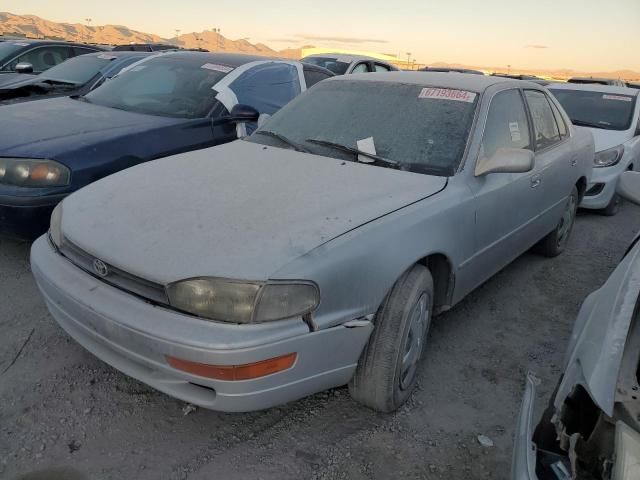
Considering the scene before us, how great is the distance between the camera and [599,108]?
692 centimetres

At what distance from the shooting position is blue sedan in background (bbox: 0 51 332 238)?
3365 millimetres

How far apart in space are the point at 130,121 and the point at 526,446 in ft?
11.8

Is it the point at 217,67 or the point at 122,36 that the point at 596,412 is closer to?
the point at 217,67

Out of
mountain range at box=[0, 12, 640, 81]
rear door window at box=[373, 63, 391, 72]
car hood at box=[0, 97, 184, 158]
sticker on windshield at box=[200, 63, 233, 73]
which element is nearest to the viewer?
car hood at box=[0, 97, 184, 158]

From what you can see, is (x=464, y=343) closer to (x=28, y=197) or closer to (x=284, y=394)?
(x=284, y=394)

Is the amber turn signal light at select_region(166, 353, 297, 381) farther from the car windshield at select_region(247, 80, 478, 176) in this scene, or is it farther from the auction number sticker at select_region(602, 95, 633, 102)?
the auction number sticker at select_region(602, 95, 633, 102)

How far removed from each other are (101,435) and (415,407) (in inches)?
56.4

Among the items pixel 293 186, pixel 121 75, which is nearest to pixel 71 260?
pixel 293 186

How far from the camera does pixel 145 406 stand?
241 cm

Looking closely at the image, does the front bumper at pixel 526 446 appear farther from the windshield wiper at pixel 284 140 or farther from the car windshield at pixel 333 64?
the car windshield at pixel 333 64

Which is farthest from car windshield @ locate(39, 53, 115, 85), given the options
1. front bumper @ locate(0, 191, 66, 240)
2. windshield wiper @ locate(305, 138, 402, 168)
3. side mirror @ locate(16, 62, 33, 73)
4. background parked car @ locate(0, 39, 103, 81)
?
windshield wiper @ locate(305, 138, 402, 168)

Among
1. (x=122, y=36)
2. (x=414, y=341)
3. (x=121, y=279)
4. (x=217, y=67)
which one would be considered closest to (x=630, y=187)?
(x=414, y=341)

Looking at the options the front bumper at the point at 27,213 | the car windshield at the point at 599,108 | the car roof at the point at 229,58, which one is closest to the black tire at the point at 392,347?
the front bumper at the point at 27,213

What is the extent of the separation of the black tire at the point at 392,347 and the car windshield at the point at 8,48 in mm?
8851
